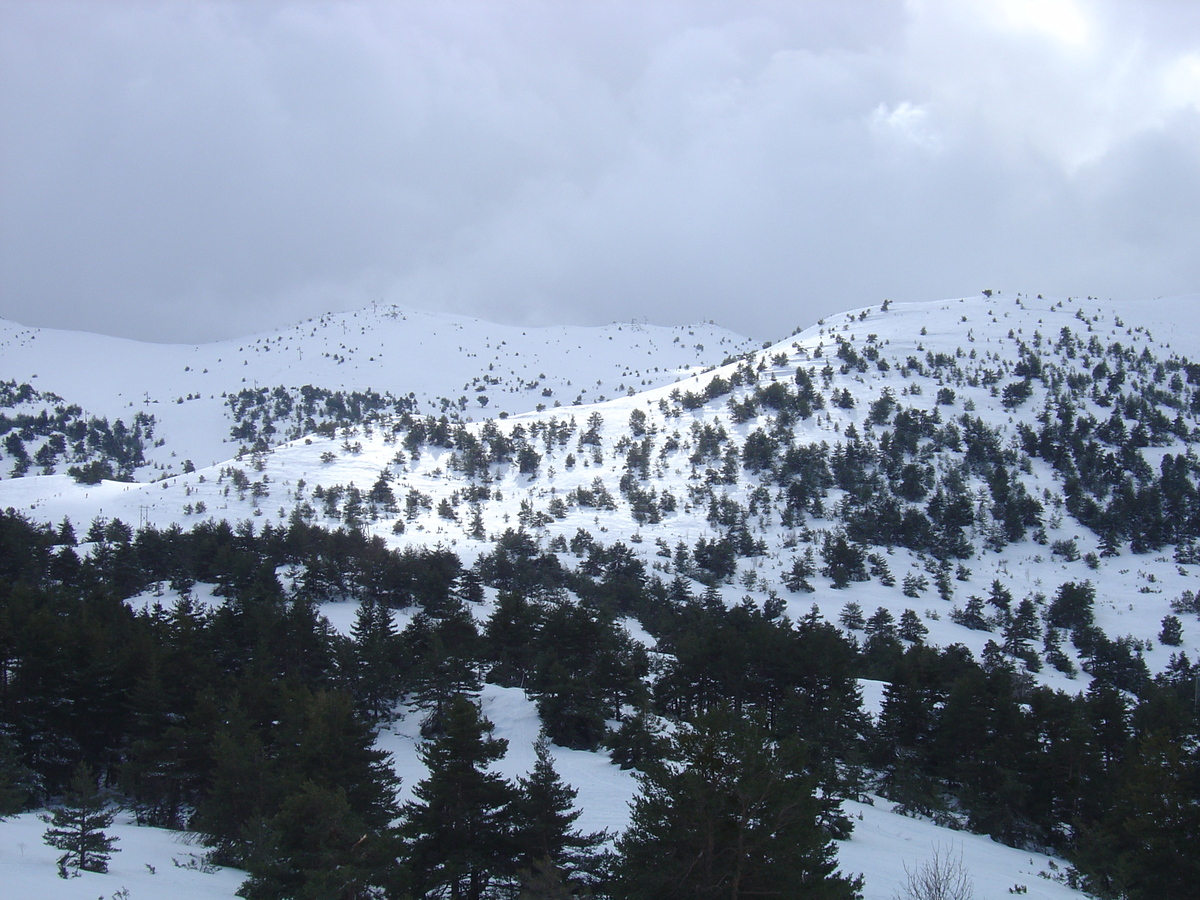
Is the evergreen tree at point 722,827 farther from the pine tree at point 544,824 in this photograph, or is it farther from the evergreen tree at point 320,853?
the evergreen tree at point 320,853

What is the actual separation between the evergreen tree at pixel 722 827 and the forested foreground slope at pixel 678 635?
0.07 metres

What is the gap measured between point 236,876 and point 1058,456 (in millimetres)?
146306

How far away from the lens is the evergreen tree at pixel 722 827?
493 inches

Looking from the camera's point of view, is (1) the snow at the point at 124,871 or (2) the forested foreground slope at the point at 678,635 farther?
(2) the forested foreground slope at the point at 678,635

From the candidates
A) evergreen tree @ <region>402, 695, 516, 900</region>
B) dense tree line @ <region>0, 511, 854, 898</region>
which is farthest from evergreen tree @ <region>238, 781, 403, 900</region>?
evergreen tree @ <region>402, 695, 516, 900</region>

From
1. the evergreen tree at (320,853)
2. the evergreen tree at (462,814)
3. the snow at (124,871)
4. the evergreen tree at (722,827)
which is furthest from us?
the evergreen tree at (462,814)

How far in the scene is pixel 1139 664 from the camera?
237 ft

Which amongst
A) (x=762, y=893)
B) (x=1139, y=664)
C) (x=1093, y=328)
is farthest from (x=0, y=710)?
(x=1093, y=328)

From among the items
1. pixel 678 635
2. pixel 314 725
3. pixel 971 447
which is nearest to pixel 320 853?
pixel 314 725

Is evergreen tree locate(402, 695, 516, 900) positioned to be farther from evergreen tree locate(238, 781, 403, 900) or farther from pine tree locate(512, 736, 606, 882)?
evergreen tree locate(238, 781, 403, 900)

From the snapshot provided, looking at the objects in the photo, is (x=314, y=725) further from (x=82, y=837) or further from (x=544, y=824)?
(x=544, y=824)

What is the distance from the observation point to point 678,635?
5762cm

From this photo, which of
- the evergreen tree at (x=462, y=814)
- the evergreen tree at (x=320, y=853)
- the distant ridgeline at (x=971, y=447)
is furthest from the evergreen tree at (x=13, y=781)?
the distant ridgeline at (x=971, y=447)

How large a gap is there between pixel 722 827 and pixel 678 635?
4570cm
